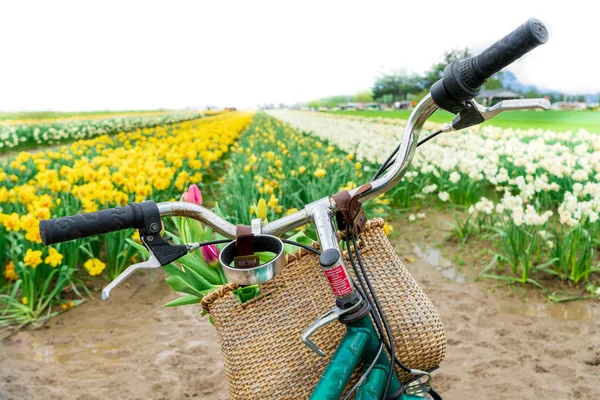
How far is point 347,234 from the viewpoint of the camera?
3.39ft

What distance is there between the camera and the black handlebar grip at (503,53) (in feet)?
2.71

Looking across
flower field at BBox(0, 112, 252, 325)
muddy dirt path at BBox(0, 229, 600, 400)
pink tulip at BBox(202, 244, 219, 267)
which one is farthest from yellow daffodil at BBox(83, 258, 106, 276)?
pink tulip at BBox(202, 244, 219, 267)

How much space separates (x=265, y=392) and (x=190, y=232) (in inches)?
24.5

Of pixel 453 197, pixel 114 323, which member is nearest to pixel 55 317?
pixel 114 323

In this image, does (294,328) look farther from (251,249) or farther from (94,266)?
(94,266)

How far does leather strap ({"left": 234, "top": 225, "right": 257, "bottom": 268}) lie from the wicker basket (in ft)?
0.24

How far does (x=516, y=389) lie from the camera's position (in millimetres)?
2529

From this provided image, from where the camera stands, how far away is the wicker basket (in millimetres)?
1025

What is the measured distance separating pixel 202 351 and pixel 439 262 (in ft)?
7.09

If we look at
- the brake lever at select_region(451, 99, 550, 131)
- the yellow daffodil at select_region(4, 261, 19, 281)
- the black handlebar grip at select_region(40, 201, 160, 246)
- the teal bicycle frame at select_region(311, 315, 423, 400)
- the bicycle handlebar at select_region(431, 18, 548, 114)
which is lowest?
the yellow daffodil at select_region(4, 261, 19, 281)

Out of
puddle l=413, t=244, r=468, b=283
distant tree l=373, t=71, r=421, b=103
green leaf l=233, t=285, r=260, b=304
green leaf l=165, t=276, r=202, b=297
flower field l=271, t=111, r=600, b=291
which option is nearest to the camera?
green leaf l=233, t=285, r=260, b=304

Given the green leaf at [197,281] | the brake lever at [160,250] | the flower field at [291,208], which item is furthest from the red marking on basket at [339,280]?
the flower field at [291,208]

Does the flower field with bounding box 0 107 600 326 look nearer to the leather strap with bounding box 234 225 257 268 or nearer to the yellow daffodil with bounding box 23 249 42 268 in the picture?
the yellow daffodil with bounding box 23 249 42 268

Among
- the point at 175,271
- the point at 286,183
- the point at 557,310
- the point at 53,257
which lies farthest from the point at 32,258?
the point at 557,310
